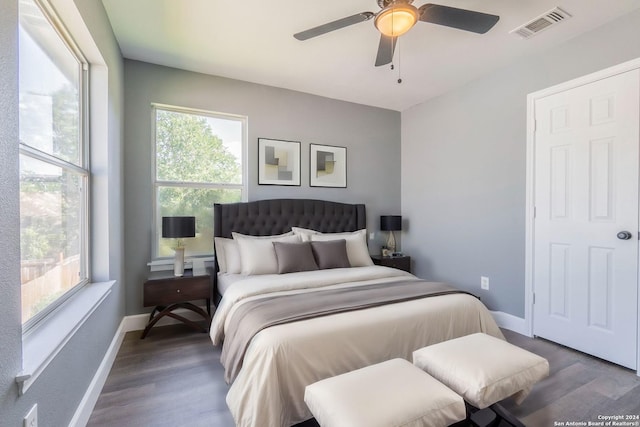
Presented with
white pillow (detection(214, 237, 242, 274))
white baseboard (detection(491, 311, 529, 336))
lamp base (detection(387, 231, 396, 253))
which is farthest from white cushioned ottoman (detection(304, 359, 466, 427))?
lamp base (detection(387, 231, 396, 253))

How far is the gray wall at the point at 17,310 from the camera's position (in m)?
0.96

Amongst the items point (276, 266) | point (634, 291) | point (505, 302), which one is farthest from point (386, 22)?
point (505, 302)

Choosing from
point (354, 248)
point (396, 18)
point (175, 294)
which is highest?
point (396, 18)

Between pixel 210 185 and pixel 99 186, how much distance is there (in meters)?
1.23

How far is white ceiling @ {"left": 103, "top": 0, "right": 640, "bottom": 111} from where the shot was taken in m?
2.24

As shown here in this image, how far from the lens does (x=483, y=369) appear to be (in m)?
1.42

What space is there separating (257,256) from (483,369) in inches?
82.5

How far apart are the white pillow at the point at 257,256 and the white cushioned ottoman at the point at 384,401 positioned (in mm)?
1664

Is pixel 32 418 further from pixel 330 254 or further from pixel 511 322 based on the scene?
pixel 511 322

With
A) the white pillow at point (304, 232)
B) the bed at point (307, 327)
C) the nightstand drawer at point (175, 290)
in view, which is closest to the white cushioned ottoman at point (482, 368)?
the bed at point (307, 327)

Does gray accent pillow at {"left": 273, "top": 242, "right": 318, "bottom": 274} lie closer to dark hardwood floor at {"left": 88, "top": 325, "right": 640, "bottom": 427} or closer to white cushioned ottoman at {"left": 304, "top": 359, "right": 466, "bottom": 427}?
dark hardwood floor at {"left": 88, "top": 325, "right": 640, "bottom": 427}

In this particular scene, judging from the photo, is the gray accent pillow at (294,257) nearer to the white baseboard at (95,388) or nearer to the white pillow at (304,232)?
the white pillow at (304,232)

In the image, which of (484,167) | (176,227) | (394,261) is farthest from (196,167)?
(484,167)

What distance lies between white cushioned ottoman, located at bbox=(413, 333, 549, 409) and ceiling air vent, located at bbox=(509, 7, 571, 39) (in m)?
2.49
